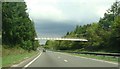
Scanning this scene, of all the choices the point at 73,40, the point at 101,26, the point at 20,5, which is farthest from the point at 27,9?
the point at 73,40

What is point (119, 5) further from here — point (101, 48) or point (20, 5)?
point (20, 5)

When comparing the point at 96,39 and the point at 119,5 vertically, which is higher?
the point at 119,5

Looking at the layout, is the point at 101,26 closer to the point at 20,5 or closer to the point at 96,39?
the point at 96,39

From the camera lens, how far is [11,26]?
55.7m

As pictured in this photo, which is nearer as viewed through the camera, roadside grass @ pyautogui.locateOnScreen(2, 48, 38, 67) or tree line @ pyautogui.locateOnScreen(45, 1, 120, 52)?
roadside grass @ pyautogui.locateOnScreen(2, 48, 38, 67)

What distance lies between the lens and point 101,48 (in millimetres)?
121562

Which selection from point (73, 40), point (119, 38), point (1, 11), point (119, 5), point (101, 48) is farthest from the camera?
point (73, 40)

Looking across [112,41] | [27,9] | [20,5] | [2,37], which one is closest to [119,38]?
[112,41]

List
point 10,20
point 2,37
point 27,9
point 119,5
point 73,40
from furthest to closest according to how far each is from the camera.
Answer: point 73,40
point 119,5
point 27,9
point 2,37
point 10,20

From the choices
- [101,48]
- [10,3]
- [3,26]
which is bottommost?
[101,48]

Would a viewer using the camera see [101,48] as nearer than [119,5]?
Yes

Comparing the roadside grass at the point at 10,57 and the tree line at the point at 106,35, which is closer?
the roadside grass at the point at 10,57

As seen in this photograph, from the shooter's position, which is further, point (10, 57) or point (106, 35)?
point (106, 35)

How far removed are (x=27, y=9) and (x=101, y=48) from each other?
162 ft
